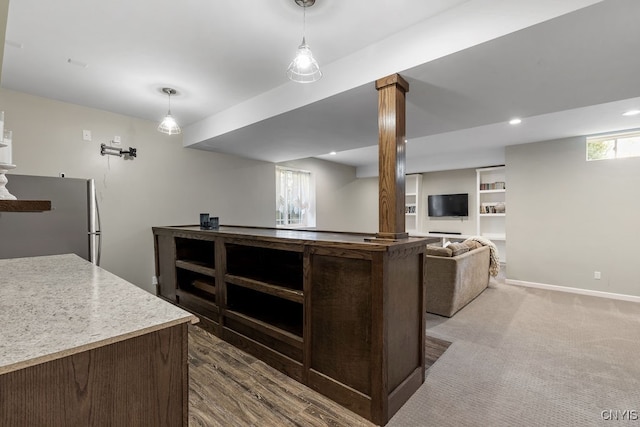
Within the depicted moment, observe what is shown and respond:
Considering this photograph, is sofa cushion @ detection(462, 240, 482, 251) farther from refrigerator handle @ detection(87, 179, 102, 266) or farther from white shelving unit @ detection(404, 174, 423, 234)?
refrigerator handle @ detection(87, 179, 102, 266)

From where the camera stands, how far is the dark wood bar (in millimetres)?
1757

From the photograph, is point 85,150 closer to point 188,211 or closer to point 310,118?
point 188,211

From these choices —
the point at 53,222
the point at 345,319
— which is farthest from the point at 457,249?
the point at 53,222

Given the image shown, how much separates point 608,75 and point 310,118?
2.41 m

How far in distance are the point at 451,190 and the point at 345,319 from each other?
647 centimetres

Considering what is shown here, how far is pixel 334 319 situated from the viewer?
1952 millimetres

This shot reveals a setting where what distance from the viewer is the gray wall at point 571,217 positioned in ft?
13.6

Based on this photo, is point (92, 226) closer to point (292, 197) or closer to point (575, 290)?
point (292, 197)

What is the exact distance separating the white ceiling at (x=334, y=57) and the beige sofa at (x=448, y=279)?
5.13 ft

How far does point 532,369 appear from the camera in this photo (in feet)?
7.64

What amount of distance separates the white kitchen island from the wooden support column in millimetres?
1458

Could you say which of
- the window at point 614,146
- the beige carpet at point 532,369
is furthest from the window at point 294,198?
the window at point 614,146

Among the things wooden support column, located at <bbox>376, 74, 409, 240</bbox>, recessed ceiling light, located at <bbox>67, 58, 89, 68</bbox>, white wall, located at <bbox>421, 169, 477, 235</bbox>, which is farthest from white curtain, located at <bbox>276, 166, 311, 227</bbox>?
wooden support column, located at <bbox>376, 74, 409, 240</bbox>

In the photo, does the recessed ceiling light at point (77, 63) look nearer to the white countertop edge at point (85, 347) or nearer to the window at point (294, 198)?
the white countertop edge at point (85, 347)
